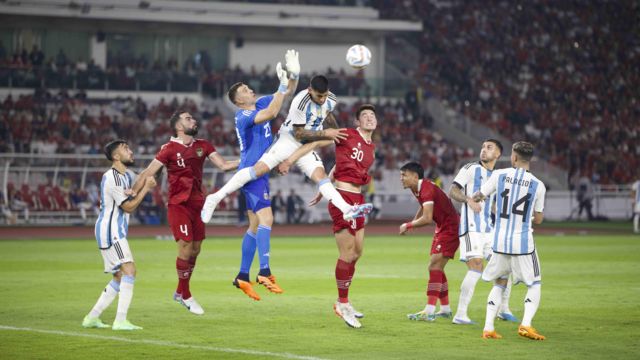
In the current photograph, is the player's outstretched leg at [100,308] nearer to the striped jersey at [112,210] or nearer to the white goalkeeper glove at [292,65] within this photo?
the striped jersey at [112,210]

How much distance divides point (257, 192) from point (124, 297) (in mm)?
2513

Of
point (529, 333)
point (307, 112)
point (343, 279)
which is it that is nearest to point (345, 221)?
point (343, 279)

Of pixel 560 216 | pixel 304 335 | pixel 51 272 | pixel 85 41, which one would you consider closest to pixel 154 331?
pixel 304 335

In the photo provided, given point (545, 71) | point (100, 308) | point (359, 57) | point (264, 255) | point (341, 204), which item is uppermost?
point (545, 71)

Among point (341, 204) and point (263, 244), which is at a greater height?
point (341, 204)

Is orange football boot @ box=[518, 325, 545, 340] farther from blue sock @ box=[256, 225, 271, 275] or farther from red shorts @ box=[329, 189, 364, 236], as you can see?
blue sock @ box=[256, 225, 271, 275]

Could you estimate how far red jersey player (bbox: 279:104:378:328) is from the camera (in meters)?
14.2

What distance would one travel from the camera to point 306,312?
15867 mm

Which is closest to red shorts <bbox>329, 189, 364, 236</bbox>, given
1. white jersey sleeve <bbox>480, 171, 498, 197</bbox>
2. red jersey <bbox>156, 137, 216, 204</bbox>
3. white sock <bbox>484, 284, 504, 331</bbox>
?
white jersey sleeve <bbox>480, 171, 498, 197</bbox>

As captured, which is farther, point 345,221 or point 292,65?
point 345,221

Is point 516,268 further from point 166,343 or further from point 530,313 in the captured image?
point 166,343

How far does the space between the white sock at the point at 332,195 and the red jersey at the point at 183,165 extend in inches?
79.5

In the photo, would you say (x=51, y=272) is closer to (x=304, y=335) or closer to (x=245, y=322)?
(x=245, y=322)

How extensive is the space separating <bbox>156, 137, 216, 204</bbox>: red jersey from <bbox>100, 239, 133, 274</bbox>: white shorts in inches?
56.6
